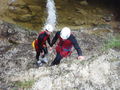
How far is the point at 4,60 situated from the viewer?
328 inches

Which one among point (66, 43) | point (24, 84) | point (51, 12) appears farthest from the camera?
point (51, 12)

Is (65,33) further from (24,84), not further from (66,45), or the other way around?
(24,84)

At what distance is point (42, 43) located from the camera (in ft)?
23.8

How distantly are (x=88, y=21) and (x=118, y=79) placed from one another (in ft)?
23.2

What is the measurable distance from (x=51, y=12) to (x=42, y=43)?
628 centimetres

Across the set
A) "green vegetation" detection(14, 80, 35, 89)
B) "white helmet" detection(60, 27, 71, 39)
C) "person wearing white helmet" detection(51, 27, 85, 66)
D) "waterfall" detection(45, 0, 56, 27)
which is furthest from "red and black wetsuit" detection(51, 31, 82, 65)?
"waterfall" detection(45, 0, 56, 27)

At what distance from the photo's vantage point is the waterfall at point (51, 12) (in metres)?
12.2

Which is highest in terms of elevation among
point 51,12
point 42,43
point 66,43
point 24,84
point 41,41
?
point 66,43

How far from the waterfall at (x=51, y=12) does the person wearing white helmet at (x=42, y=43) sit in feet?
12.7

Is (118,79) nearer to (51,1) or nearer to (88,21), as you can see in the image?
(88,21)

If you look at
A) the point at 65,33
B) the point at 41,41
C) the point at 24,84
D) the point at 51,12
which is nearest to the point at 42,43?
the point at 41,41

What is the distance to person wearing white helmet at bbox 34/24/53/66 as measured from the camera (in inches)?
264

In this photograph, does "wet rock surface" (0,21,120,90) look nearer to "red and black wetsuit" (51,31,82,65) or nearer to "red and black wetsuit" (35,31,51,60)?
"red and black wetsuit" (51,31,82,65)

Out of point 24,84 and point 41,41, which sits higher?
point 41,41
